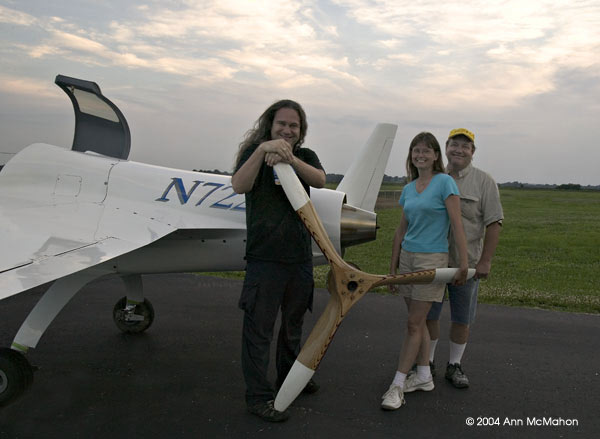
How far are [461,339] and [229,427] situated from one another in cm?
188

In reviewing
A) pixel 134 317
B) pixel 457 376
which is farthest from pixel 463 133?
pixel 134 317

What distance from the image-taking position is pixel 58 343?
4.56 metres

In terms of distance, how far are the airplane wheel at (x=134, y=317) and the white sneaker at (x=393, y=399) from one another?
8.59 feet

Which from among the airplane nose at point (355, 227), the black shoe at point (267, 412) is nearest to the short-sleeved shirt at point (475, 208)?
the airplane nose at point (355, 227)

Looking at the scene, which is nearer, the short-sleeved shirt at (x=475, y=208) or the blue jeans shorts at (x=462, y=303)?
the short-sleeved shirt at (x=475, y=208)

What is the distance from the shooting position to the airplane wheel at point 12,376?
3180 millimetres

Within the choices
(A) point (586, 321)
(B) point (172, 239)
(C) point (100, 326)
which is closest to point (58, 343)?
(C) point (100, 326)

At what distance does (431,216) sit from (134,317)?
317cm

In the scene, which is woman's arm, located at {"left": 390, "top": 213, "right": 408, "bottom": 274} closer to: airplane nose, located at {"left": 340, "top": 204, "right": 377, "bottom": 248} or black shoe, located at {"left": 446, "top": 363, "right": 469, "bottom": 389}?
airplane nose, located at {"left": 340, "top": 204, "right": 377, "bottom": 248}

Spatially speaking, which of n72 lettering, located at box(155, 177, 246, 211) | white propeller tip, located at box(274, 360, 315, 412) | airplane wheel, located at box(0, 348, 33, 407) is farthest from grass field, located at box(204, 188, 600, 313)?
airplane wheel, located at box(0, 348, 33, 407)

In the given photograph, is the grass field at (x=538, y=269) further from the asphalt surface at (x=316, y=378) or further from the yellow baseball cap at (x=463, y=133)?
the yellow baseball cap at (x=463, y=133)

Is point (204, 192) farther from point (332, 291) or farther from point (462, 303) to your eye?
point (462, 303)

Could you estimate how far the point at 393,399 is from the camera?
3295 mm

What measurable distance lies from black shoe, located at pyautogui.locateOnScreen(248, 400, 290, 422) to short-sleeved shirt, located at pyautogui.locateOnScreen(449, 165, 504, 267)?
1582 millimetres
